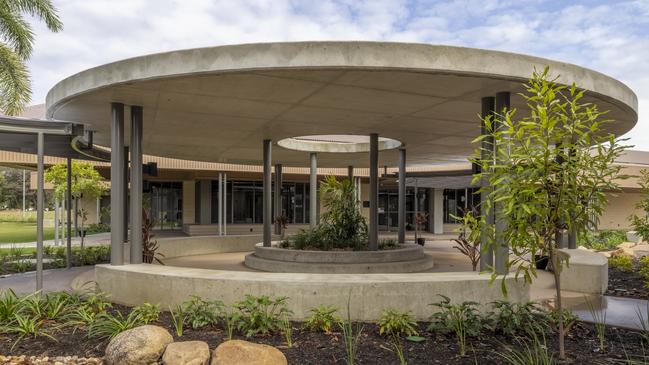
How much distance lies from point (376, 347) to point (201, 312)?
2.32 m

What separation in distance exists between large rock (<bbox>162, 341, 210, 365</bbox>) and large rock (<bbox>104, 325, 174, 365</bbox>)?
0.14 metres

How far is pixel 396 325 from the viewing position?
5844 mm

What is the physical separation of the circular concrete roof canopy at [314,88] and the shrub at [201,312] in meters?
3.08

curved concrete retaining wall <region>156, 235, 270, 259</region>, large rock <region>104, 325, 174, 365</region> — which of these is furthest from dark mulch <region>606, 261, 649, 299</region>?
curved concrete retaining wall <region>156, 235, 270, 259</region>

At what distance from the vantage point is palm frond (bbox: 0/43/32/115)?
16391mm

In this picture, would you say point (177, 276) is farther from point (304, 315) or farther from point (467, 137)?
point (467, 137)

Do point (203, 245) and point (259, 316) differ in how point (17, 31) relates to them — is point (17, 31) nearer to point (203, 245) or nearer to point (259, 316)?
point (203, 245)

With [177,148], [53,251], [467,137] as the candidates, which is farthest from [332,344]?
[53,251]

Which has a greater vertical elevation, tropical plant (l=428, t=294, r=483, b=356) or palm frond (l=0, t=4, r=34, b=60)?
palm frond (l=0, t=4, r=34, b=60)

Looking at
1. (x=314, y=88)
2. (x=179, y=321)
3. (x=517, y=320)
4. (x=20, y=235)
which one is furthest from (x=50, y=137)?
(x=20, y=235)

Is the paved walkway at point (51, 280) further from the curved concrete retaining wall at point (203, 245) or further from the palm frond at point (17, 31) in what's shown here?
the palm frond at point (17, 31)

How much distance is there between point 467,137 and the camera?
1292 cm

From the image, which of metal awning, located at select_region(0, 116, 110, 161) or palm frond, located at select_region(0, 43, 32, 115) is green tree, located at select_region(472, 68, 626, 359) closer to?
metal awning, located at select_region(0, 116, 110, 161)

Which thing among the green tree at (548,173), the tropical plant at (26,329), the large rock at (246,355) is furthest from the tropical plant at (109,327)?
the green tree at (548,173)
